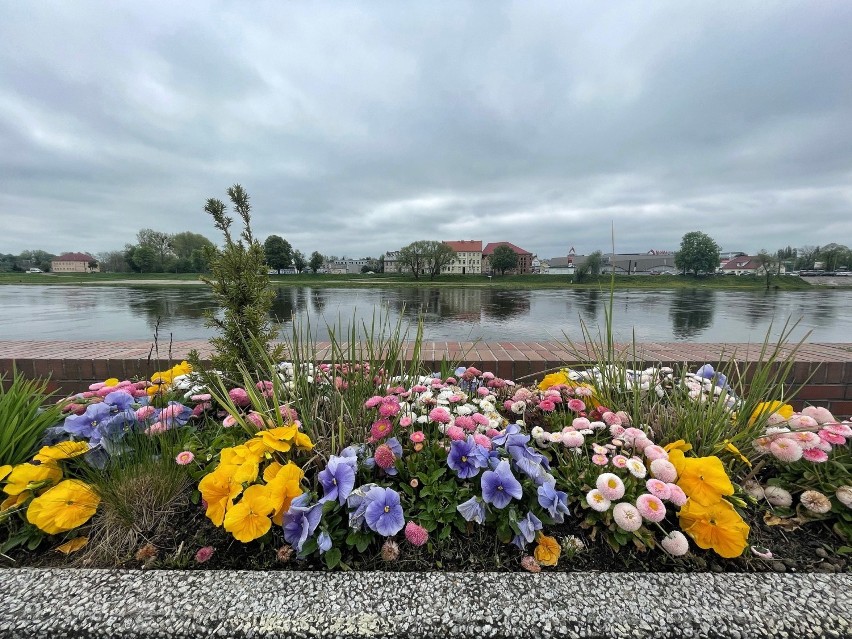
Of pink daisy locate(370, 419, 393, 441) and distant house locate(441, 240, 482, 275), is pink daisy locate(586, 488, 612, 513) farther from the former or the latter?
distant house locate(441, 240, 482, 275)

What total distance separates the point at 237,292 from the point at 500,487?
6.07 ft

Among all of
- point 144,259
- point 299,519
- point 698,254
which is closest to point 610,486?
point 299,519

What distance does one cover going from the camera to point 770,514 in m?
1.41

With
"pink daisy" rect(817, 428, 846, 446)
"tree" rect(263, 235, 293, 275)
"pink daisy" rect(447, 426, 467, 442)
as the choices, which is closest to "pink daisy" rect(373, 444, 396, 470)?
"pink daisy" rect(447, 426, 467, 442)

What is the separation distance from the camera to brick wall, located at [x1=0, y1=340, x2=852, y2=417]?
8.29 feet

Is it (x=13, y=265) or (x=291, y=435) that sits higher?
(x=13, y=265)

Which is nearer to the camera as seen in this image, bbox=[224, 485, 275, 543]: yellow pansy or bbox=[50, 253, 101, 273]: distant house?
bbox=[224, 485, 275, 543]: yellow pansy

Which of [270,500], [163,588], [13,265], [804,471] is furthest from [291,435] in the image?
[13,265]

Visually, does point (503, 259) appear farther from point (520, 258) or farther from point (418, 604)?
point (418, 604)

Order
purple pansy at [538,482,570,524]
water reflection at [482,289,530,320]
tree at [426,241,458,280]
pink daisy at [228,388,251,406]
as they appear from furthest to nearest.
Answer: tree at [426,241,458,280]
water reflection at [482,289,530,320]
pink daisy at [228,388,251,406]
purple pansy at [538,482,570,524]

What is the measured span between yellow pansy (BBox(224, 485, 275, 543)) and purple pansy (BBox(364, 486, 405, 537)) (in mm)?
309

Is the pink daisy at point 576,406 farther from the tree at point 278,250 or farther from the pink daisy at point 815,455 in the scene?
the tree at point 278,250

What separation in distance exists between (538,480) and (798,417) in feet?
3.90

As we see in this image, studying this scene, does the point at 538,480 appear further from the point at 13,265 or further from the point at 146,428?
the point at 13,265
